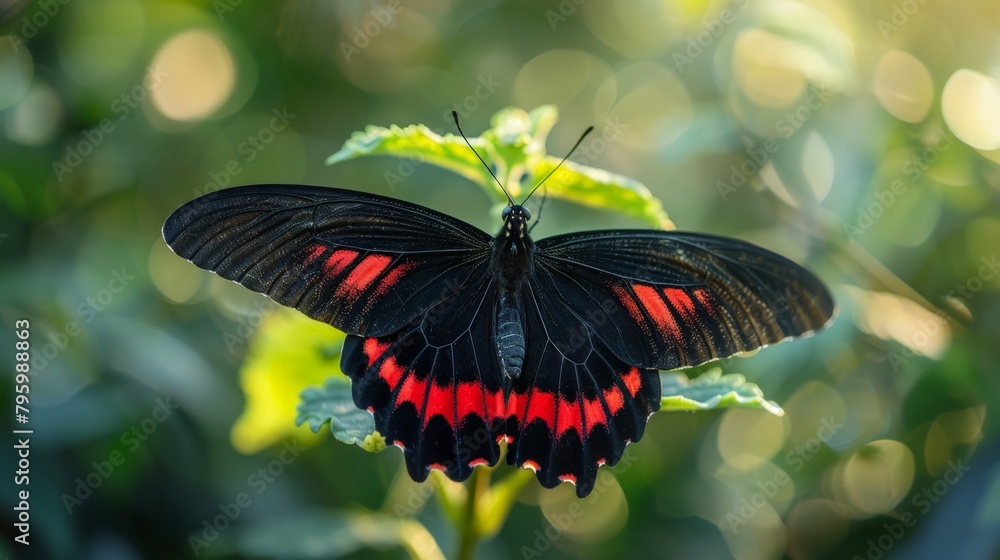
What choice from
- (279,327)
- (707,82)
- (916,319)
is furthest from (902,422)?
(279,327)

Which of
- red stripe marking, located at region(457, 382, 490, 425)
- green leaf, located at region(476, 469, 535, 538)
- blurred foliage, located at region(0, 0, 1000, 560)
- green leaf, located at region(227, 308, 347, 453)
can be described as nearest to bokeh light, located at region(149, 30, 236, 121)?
blurred foliage, located at region(0, 0, 1000, 560)

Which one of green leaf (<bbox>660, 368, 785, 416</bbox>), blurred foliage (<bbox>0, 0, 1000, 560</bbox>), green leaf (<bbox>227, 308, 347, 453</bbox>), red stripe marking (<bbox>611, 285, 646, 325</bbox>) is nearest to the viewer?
green leaf (<bbox>660, 368, 785, 416</bbox>)

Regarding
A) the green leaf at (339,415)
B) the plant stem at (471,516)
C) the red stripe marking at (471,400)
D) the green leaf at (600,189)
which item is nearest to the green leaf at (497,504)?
the plant stem at (471,516)

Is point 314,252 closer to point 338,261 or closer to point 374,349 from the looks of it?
point 338,261

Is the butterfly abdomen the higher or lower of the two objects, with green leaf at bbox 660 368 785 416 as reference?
lower

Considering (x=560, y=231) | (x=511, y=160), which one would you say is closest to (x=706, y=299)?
(x=511, y=160)

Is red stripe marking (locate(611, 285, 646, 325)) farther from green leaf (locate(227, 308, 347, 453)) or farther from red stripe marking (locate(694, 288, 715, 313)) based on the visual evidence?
green leaf (locate(227, 308, 347, 453))
